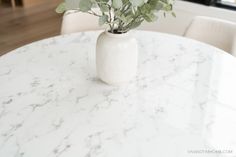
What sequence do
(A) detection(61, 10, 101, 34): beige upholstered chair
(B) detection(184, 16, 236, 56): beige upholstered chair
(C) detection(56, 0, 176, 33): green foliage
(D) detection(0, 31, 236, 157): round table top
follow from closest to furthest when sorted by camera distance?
→ (D) detection(0, 31, 236, 157): round table top
(C) detection(56, 0, 176, 33): green foliage
(B) detection(184, 16, 236, 56): beige upholstered chair
(A) detection(61, 10, 101, 34): beige upholstered chair

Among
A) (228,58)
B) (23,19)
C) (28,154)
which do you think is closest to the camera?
(28,154)

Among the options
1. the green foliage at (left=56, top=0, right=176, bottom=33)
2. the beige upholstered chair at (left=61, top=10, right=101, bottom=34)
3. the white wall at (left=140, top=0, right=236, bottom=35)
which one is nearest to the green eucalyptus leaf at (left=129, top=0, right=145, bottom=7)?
the green foliage at (left=56, top=0, right=176, bottom=33)

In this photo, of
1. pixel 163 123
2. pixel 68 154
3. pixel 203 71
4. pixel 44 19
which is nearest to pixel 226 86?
pixel 203 71

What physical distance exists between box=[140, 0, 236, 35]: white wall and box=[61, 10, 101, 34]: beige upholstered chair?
38.0 inches

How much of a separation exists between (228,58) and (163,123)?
0.64 meters

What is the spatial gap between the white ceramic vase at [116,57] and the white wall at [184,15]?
1596mm

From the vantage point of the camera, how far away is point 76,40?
183 cm

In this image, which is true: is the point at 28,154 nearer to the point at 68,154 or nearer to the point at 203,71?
the point at 68,154

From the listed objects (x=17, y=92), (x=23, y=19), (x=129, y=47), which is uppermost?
(x=129, y=47)

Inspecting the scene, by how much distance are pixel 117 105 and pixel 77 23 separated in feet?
3.64

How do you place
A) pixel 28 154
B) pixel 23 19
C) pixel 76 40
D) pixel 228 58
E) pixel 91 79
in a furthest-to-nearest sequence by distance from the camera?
pixel 23 19 < pixel 76 40 < pixel 228 58 < pixel 91 79 < pixel 28 154

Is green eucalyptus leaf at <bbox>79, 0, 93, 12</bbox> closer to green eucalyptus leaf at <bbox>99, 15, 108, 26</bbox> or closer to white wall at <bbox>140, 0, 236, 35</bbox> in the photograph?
green eucalyptus leaf at <bbox>99, 15, 108, 26</bbox>

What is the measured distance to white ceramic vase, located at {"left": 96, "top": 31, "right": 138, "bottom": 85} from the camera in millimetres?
1315

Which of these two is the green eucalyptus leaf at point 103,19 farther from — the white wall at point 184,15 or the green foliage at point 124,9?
the white wall at point 184,15
